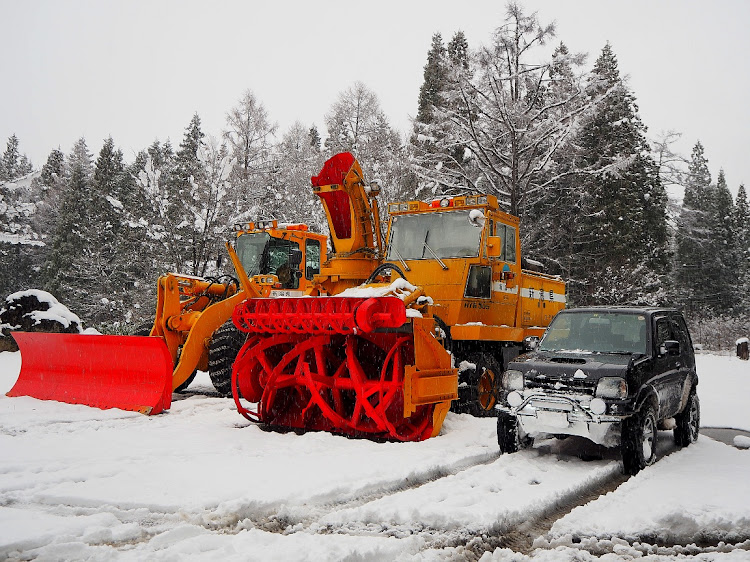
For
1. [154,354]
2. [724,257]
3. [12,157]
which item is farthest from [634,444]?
[12,157]

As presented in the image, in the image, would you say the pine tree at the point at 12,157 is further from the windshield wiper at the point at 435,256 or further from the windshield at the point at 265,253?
the windshield wiper at the point at 435,256

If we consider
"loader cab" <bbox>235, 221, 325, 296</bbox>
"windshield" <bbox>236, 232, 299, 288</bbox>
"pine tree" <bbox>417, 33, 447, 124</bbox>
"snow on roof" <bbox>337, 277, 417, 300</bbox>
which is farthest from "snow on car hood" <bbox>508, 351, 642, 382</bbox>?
"pine tree" <bbox>417, 33, 447, 124</bbox>

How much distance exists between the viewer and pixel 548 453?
7.38 meters

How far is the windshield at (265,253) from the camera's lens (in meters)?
13.4

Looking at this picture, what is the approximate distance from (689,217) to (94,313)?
36.3 m

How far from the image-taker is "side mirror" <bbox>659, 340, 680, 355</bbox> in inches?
285

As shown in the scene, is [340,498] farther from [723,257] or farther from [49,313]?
[723,257]

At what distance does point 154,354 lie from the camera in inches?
360

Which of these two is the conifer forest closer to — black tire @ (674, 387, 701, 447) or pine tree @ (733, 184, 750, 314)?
pine tree @ (733, 184, 750, 314)

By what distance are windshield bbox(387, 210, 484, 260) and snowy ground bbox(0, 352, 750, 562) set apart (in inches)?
120

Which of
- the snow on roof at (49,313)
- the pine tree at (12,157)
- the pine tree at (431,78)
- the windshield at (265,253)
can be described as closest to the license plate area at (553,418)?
the windshield at (265,253)

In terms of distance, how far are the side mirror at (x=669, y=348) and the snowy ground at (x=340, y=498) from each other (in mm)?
1188

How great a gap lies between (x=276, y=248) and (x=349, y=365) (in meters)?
6.25

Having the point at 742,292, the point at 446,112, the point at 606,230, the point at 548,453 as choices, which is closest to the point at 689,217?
the point at 742,292
